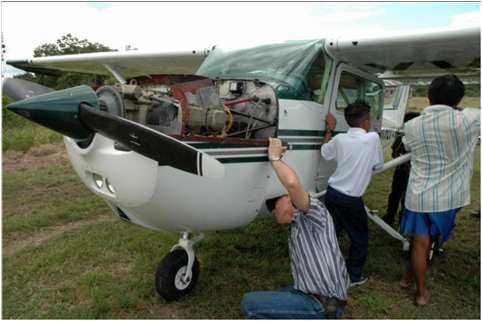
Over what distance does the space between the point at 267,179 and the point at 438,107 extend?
4.98 feet

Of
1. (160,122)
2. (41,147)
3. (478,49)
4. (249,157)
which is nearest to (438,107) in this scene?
(478,49)

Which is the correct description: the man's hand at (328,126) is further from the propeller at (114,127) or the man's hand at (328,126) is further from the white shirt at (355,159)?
the propeller at (114,127)

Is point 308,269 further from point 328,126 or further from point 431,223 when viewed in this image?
point 328,126

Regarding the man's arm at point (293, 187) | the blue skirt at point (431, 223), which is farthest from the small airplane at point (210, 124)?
the blue skirt at point (431, 223)

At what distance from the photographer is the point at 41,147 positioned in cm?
1066

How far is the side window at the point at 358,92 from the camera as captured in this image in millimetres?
4129

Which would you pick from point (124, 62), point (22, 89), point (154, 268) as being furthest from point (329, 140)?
point (124, 62)

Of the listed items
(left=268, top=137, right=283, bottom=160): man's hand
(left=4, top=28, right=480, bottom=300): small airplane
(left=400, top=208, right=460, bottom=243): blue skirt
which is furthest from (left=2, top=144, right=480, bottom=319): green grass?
(left=268, top=137, right=283, bottom=160): man's hand

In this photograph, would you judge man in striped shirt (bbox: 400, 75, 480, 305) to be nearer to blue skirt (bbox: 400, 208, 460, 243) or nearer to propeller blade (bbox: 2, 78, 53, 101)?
blue skirt (bbox: 400, 208, 460, 243)

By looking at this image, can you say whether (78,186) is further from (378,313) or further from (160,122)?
(378,313)

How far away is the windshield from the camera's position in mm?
3404

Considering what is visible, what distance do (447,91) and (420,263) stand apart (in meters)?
1.44

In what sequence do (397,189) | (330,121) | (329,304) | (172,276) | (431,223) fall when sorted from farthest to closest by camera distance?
(397,189) < (330,121) < (431,223) < (172,276) < (329,304)

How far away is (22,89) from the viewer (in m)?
2.67
